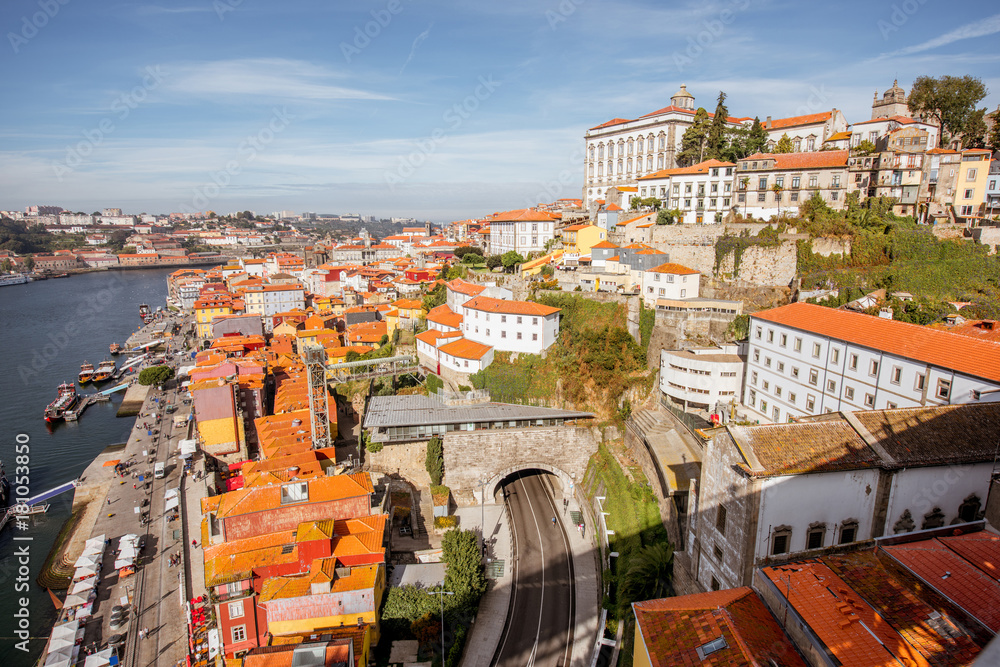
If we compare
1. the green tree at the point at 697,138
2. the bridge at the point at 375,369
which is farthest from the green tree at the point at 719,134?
the bridge at the point at 375,369

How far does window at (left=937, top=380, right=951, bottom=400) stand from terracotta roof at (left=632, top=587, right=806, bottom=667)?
7815 millimetres

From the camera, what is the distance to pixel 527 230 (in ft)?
134

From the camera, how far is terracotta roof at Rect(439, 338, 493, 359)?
25955 millimetres

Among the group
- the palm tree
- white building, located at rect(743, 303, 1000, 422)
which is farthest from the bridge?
white building, located at rect(743, 303, 1000, 422)

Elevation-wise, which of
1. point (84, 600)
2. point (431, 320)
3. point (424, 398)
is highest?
A: point (431, 320)

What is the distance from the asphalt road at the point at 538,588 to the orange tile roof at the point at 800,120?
3038cm

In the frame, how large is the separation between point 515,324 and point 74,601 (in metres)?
19.9

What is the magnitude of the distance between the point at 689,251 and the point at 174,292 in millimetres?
76914

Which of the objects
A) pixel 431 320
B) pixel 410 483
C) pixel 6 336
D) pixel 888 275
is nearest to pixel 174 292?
pixel 6 336

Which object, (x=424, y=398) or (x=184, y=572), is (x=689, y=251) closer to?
(x=424, y=398)

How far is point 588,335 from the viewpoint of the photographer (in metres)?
25.4

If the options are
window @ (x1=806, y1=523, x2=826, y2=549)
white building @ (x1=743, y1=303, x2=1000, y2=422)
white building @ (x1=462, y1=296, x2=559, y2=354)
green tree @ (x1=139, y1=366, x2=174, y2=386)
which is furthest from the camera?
green tree @ (x1=139, y1=366, x2=174, y2=386)

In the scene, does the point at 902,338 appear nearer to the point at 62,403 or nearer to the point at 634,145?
the point at 634,145

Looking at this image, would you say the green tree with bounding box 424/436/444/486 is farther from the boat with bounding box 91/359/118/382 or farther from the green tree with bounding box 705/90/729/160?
the boat with bounding box 91/359/118/382
